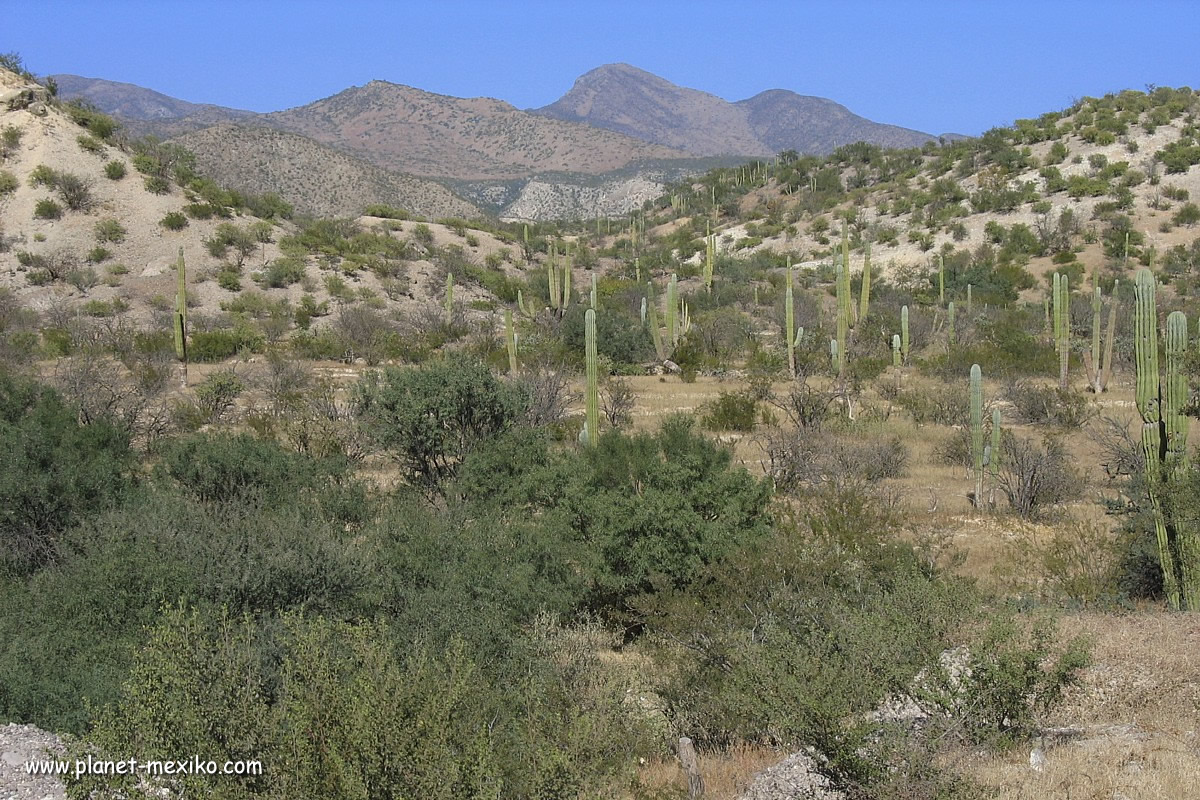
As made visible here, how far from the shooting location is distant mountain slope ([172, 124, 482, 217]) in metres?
74.1

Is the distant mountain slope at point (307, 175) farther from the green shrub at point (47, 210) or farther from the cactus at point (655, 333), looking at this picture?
the cactus at point (655, 333)

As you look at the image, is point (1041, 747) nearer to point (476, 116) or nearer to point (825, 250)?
point (825, 250)

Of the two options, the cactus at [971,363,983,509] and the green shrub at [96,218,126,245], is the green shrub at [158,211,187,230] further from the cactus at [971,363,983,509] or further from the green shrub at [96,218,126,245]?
the cactus at [971,363,983,509]

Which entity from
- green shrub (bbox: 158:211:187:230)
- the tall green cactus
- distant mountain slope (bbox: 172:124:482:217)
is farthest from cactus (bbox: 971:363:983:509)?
distant mountain slope (bbox: 172:124:482:217)

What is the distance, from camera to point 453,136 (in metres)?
151

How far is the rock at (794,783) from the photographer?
238 inches

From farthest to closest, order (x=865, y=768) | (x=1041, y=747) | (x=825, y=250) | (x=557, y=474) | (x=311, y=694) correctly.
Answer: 1. (x=825, y=250)
2. (x=557, y=474)
3. (x=1041, y=747)
4. (x=865, y=768)
5. (x=311, y=694)

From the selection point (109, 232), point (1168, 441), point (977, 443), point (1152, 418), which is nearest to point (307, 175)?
point (109, 232)

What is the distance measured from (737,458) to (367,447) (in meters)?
6.47

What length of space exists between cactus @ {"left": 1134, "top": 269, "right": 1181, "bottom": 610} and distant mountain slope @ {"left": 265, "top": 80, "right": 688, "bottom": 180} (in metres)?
123

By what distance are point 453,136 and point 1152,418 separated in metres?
149

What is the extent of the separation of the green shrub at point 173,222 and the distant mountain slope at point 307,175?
3110 centimetres

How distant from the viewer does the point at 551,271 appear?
122 feet

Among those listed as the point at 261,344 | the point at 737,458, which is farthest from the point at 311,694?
the point at 261,344
